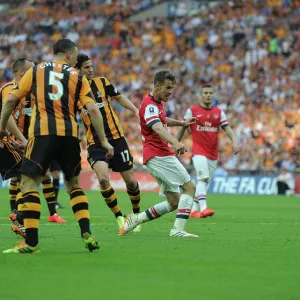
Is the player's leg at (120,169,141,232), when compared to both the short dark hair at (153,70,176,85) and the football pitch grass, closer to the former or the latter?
the football pitch grass

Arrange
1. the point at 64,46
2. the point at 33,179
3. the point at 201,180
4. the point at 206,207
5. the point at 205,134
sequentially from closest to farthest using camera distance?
1. the point at 33,179
2. the point at 64,46
3. the point at 206,207
4. the point at 201,180
5. the point at 205,134

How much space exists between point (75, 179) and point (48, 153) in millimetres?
438

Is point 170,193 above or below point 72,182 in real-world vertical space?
below

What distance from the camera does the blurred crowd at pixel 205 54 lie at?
96.8 ft

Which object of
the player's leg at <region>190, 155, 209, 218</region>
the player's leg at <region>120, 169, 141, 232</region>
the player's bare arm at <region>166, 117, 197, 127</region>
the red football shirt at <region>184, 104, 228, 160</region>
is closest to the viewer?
the player's bare arm at <region>166, 117, 197, 127</region>

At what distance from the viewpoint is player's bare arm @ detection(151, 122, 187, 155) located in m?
10.2

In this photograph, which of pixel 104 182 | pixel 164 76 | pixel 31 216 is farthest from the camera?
pixel 104 182

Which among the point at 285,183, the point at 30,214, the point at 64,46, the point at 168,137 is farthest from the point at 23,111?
the point at 285,183

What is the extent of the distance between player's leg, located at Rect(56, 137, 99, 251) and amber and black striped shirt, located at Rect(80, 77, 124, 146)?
3071mm

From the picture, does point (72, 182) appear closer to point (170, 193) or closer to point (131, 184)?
point (170, 193)

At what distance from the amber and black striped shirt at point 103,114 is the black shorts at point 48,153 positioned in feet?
10.2

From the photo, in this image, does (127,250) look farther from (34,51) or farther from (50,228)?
(34,51)

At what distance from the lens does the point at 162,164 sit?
11.0 metres

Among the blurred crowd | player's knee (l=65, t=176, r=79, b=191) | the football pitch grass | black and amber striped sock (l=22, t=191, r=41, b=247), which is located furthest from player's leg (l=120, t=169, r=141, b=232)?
the blurred crowd
